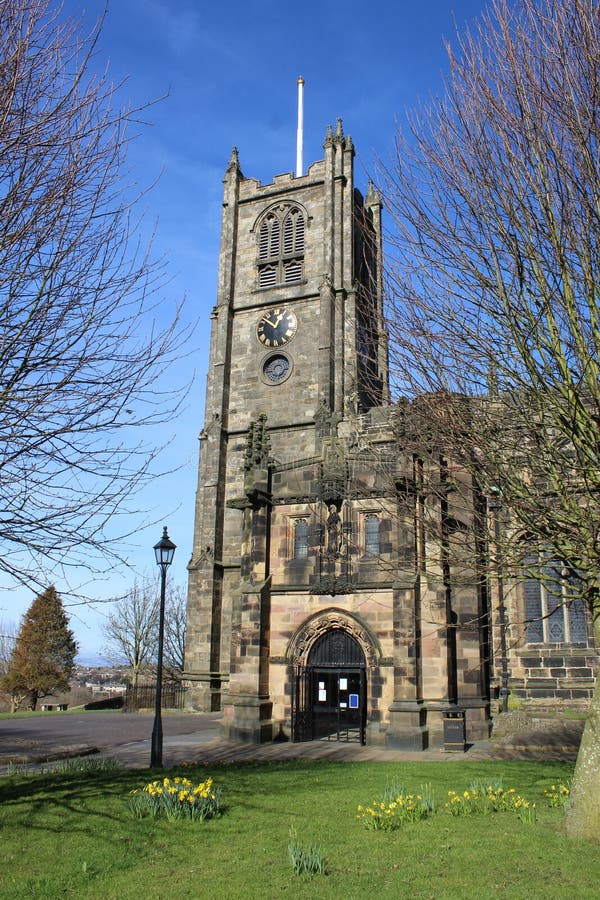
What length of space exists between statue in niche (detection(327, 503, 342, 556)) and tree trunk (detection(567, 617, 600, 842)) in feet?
39.0

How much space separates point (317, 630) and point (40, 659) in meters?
35.9

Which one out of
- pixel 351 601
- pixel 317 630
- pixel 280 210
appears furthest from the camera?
pixel 280 210

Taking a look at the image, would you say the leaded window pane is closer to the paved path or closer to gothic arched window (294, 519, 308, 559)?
the paved path

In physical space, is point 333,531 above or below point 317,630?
above

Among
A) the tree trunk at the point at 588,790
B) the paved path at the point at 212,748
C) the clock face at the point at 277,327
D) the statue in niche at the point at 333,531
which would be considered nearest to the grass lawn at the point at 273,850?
the tree trunk at the point at 588,790

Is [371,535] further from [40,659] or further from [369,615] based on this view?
[40,659]

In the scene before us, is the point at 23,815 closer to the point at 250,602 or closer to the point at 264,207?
the point at 250,602

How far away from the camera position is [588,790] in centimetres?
816

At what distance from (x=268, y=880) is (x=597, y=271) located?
25.6 feet

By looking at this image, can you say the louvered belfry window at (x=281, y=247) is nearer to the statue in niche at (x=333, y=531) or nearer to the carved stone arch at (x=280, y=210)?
the carved stone arch at (x=280, y=210)

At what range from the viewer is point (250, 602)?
20.1m

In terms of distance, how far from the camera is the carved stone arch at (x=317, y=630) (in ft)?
63.3

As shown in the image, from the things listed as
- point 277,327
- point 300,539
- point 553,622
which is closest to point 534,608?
point 553,622

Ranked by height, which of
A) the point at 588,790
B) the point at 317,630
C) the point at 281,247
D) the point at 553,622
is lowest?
the point at 588,790
